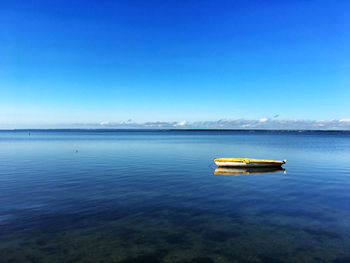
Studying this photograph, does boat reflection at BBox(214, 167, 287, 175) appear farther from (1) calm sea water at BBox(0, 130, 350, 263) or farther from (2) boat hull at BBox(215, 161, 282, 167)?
(1) calm sea water at BBox(0, 130, 350, 263)

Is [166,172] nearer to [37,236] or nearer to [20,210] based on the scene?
[20,210]

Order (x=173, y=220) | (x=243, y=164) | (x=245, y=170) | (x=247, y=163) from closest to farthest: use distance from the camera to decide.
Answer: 1. (x=173, y=220)
2. (x=245, y=170)
3. (x=247, y=163)
4. (x=243, y=164)

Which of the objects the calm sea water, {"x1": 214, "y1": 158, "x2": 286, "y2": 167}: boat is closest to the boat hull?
{"x1": 214, "y1": 158, "x2": 286, "y2": 167}: boat

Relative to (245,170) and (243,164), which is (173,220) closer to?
(245,170)

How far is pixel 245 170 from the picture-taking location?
35938 millimetres

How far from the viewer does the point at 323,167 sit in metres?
38.2

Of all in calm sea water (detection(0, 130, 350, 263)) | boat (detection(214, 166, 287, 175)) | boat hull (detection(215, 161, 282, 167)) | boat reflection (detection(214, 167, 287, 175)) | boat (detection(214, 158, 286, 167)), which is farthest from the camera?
boat hull (detection(215, 161, 282, 167))

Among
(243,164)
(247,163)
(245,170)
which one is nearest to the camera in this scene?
(245,170)

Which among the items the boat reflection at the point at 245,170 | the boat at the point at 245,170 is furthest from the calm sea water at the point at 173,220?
the boat reflection at the point at 245,170

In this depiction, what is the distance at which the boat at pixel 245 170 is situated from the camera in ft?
111

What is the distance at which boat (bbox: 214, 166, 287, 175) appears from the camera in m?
33.9

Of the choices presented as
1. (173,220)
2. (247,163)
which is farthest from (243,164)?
(173,220)

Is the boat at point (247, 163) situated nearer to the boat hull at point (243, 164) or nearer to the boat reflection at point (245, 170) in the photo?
the boat hull at point (243, 164)

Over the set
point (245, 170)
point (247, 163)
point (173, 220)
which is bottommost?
point (245, 170)
